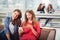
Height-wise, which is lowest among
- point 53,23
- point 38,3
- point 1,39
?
point 1,39

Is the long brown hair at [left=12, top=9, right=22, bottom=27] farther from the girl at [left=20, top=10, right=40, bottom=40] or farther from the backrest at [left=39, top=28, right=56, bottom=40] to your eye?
the backrest at [left=39, top=28, right=56, bottom=40]

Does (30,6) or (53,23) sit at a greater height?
(30,6)

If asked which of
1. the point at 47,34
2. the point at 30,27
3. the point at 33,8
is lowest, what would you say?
the point at 47,34

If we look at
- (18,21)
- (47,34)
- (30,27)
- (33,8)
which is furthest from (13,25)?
(47,34)

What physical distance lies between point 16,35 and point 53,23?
23.7 inches

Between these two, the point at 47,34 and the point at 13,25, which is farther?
the point at 13,25

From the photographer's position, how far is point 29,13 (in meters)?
2.42

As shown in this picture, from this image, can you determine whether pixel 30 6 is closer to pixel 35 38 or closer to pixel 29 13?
pixel 29 13

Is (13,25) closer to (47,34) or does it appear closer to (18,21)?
(18,21)

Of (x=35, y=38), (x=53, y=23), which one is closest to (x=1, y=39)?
(x=35, y=38)

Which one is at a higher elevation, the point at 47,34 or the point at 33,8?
the point at 33,8

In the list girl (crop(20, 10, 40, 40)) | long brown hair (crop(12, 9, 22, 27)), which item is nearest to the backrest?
girl (crop(20, 10, 40, 40))

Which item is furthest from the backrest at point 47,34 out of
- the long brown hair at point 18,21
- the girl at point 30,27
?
the long brown hair at point 18,21

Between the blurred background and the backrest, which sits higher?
the blurred background
